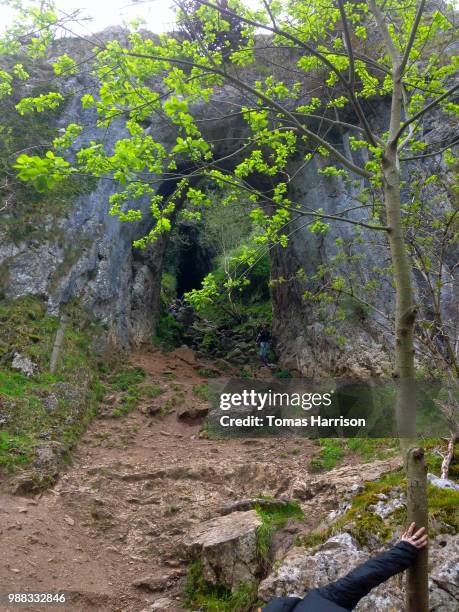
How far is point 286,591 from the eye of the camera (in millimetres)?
5152

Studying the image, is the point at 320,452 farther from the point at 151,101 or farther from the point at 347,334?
the point at 151,101

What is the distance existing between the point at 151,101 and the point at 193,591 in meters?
6.02

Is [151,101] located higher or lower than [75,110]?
lower

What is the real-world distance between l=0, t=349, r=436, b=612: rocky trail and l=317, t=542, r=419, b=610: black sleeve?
3080mm

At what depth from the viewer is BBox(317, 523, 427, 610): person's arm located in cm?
322

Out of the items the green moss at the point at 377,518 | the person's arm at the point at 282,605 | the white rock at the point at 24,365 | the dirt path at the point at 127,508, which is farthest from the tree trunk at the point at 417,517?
the white rock at the point at 24,365

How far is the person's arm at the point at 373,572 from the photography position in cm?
322

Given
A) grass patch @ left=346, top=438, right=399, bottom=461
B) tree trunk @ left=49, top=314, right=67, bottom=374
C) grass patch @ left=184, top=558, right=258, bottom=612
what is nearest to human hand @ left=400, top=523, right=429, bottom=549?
grass patch @ left=184, top=558, right=258, bottom=612

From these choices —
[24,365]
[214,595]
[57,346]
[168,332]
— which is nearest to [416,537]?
[214,595]

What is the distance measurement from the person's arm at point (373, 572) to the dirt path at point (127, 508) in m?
3.71

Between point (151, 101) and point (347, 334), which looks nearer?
point (151, 101)

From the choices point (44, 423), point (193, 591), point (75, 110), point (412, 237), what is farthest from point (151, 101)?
point (75, 110)

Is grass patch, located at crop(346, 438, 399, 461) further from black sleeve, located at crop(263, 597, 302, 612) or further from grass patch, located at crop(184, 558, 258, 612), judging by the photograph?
black sleeve, located at crop(263, 597, 302, 612)

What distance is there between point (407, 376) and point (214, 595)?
3984 millimetres
